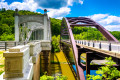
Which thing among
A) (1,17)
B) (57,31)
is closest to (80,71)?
(1,17)

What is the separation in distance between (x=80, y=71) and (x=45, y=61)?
3.71 meters

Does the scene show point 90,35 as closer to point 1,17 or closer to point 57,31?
point 57,31

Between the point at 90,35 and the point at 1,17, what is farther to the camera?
the point at 90,35

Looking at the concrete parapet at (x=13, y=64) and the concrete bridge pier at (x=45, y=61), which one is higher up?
the concrete parapet at (x=13, y=64)

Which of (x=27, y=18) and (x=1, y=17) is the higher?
(x=1, y=17)

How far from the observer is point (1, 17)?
5778 cm

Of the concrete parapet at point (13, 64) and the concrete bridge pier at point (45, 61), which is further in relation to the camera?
the concrete bridge pier at point (45, 61)

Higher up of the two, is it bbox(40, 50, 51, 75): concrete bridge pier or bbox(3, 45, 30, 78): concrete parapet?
bbox(3, 45, 30, 78): concrete parapet

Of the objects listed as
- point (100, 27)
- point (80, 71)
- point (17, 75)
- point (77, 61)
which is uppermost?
point (100, 27)

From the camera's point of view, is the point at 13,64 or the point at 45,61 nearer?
the point at 13,64

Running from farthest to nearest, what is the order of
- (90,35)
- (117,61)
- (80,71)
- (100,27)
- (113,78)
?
1. (90,35)
2. (100,27)
3. (80,71)
4. (117,61)
5. (113,78)

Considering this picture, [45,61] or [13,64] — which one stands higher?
[13,64]

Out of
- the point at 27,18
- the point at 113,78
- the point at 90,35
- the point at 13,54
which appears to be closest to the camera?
the point at 13,54

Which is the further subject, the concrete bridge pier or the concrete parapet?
the concrete bridge pier
